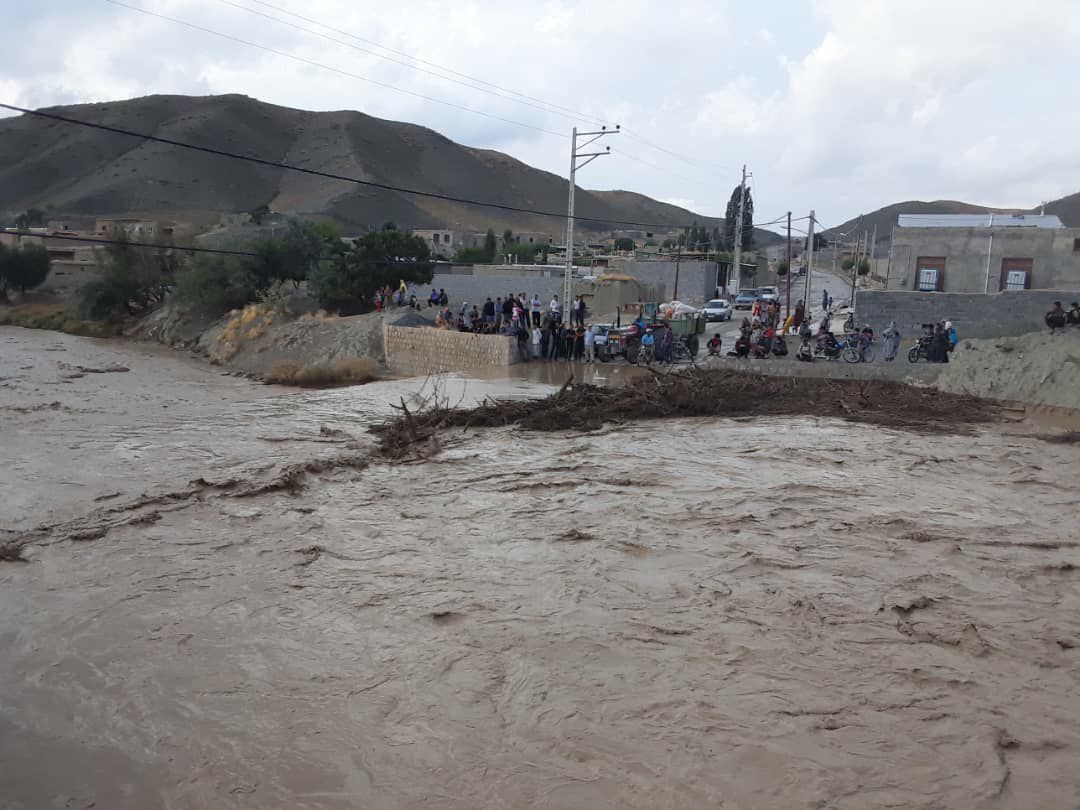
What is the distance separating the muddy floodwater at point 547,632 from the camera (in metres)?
5.67

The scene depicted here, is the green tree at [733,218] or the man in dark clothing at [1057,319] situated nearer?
the man in dark clothing at [1057,319]

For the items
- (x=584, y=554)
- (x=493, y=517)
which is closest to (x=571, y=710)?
(x=584, y=554)

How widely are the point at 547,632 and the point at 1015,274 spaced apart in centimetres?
3155

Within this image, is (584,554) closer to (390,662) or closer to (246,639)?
(390,662)

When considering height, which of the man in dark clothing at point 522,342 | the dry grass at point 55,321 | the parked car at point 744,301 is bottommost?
the dry grass at point 55,321

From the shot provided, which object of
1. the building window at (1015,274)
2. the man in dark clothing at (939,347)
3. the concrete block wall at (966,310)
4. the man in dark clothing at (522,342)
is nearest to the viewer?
the man in dark clothing at (939,347)

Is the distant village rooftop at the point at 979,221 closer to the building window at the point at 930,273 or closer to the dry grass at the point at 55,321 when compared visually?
the building window at the point at 930,273

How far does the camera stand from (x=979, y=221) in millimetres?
39938

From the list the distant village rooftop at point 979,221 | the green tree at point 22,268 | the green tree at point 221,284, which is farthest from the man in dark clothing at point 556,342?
the green tree at point 22,268

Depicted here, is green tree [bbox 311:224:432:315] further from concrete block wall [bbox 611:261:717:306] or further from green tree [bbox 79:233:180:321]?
concrete block wall [bbox 611:261:717:306]

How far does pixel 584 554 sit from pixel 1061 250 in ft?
99.0

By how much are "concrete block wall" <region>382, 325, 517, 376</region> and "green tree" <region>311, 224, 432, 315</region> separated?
28.0 feet

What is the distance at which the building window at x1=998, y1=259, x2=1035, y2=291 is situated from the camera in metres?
32.4

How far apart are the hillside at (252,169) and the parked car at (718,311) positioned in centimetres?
5900
